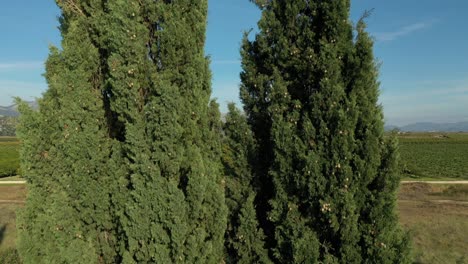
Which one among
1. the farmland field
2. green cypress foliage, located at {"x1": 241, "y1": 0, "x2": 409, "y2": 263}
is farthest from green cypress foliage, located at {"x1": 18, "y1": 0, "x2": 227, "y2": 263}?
the farmland field

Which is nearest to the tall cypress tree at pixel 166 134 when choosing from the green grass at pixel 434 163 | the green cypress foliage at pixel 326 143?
the green cypress foliage at pixel 326 143

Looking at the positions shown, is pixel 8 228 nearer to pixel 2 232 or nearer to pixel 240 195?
pixel 2 232

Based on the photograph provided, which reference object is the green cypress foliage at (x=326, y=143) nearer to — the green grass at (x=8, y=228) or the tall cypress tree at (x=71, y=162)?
the tall cypress tree at (x=71, y=162)

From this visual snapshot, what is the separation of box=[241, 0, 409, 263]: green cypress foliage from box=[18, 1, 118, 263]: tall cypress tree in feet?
8.65

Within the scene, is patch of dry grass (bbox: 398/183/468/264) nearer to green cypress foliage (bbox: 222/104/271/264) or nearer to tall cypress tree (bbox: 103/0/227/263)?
green cypress foliage (bbox: 222/104/271/264)

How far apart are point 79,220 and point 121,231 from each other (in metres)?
0.86

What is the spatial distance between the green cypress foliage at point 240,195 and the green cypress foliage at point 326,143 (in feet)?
1.04

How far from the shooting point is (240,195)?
16.0ft

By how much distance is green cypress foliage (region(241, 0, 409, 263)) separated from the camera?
4047 mm

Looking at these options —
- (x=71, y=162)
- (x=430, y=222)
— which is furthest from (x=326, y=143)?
(x=430, y=222)

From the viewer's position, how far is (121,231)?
4641mm

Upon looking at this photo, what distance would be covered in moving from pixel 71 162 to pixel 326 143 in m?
3.85

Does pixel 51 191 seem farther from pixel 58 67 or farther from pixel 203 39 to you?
pixel 203 39

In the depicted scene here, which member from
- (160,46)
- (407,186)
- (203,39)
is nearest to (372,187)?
(203,39)
